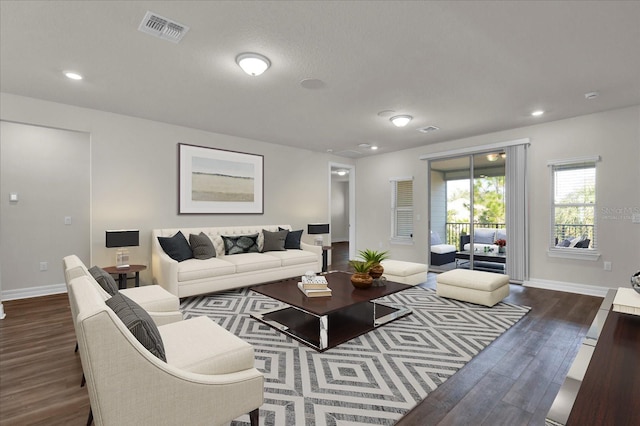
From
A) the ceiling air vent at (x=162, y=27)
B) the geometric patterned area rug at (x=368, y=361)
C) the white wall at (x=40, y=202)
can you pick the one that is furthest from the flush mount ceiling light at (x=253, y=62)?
the white wall at (x=40, y=202)

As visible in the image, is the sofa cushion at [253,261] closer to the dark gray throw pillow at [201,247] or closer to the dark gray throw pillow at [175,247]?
the dark gray throw pillow at [201,247]

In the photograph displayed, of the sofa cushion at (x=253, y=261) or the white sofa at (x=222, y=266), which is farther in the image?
the sofa cushion at (x=253, y=261)

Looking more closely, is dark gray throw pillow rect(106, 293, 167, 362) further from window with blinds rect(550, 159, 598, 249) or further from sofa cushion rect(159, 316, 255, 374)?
window with blinds rect(550, 159, 598, 249)

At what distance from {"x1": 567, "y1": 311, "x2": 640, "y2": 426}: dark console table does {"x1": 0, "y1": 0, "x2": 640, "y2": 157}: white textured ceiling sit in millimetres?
2185

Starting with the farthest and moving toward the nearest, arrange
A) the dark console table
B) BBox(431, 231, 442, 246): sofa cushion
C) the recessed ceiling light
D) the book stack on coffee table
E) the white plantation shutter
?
BBox(431, 231, 442, 246): sofa cushion
the white plantation shutter
the recessed ceiling light
the book stack on coffee table
the dark console table

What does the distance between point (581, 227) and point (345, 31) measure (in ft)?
15.3

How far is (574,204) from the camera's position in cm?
472

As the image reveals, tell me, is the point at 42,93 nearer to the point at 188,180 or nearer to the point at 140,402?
the point at 188,180

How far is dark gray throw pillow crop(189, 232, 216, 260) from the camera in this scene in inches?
181

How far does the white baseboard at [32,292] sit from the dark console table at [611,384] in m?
6.05

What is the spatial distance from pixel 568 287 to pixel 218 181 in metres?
5.88

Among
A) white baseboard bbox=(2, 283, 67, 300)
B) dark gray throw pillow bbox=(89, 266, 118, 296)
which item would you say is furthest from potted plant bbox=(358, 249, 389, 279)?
white baseboard bbox=(2, 283, 67, 300)

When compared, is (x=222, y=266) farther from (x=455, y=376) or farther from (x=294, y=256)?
(x=455, y=376)

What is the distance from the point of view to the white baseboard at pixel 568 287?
448cm
